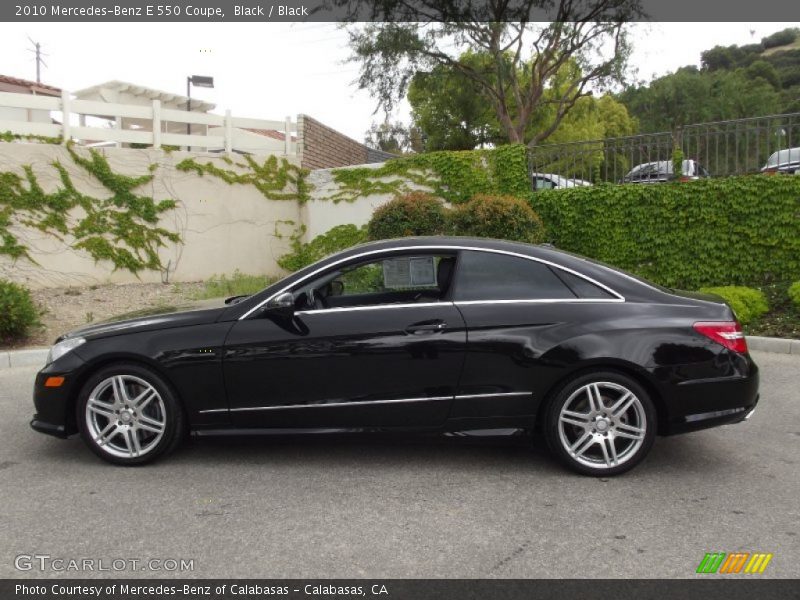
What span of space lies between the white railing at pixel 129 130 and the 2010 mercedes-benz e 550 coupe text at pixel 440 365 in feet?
30.0

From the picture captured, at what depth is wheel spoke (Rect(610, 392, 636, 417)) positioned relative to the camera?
4.01m

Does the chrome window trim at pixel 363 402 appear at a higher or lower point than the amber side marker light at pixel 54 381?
lower

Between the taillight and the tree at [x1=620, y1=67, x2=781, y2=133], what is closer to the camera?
the taillight

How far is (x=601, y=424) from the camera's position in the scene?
13.2 ft

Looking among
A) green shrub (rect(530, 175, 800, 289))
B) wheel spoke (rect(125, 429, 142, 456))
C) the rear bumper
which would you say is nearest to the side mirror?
wheel spoke (rect(125, 429, 142, 456))

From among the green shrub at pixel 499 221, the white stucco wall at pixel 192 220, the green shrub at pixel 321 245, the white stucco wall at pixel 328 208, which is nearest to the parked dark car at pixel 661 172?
the green shrub at pixel 499 221

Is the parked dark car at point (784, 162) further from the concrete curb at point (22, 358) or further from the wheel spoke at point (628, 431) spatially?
the concrete curb at point (22, 358)

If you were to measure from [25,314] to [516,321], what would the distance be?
7.03m

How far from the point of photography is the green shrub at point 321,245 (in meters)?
14.5

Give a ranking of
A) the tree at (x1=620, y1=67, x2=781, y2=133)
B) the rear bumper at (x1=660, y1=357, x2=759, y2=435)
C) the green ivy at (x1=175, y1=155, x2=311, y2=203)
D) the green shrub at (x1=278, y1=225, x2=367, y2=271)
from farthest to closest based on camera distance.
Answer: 1. the tree at (x1=620, y1=67, x2=781, y2=133)
2. the green shrub at (x1=278, y1=225, x2=367, y2=271)
3. the green ivy at (x1=175, y1=155, x2=311, y2=203)
4. the rear bumper at (x1=660, y1=357, x2=759, y2=435)

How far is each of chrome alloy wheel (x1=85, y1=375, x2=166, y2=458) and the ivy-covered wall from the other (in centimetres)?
835

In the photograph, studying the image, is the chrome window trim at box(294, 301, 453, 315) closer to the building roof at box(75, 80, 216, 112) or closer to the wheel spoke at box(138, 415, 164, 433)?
the wheel spoke at box(138, 415, 164, 433)
